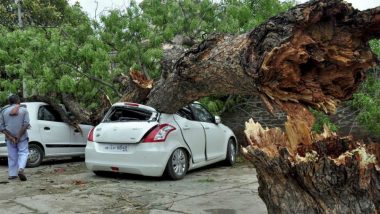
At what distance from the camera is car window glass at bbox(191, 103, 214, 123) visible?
985cm

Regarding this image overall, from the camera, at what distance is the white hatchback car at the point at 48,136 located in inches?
434

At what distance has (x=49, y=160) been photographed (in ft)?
40.9

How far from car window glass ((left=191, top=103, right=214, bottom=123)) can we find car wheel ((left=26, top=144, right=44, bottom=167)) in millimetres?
3993

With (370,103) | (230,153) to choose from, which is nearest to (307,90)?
(370,103)

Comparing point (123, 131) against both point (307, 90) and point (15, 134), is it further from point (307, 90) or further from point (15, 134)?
point (307, 90)

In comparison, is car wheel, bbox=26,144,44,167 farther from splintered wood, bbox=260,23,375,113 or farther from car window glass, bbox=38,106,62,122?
splintered wood, bbox=260,23,375,113

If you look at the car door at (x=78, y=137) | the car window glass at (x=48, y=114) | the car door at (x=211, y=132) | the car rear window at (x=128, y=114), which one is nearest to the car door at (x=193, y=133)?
the car door at (x=211, y=132)

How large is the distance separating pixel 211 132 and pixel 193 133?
31.3 inches

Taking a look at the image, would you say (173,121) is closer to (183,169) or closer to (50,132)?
(183,169)

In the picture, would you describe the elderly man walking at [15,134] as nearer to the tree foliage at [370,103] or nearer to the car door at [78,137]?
the car door at [78,137]

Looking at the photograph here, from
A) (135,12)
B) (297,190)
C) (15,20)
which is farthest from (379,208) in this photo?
(15,20)

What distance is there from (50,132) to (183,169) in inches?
161

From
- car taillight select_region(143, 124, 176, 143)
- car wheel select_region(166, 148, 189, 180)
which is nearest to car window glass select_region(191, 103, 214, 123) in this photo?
car wheel select_region(166, 148, 189, 180)

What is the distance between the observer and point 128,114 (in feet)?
29.5
